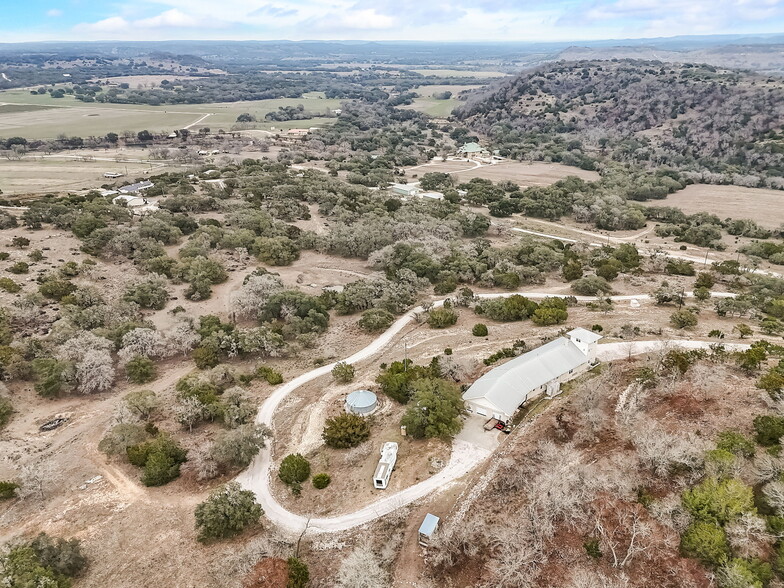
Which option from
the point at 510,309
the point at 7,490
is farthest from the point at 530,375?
the point at 7,490

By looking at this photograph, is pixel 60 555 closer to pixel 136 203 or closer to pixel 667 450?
pixel 667 450

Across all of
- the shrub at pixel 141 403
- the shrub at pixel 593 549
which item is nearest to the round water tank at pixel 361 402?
the shrub at pixel 141 403

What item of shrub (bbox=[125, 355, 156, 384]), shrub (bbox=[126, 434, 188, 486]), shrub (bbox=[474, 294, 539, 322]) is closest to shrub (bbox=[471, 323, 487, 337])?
shrub (bbox=[474, 294, 539, 322])

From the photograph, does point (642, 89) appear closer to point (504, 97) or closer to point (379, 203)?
point (504, 97)

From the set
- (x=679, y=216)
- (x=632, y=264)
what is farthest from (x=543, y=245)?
(x=679, y=216)

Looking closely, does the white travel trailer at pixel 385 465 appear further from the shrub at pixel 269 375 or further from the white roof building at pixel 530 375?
the shrub at pixel 269 375
